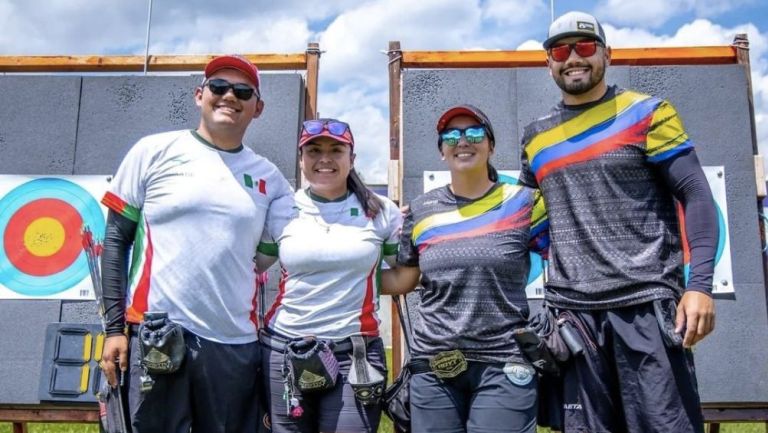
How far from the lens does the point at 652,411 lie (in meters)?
1.77

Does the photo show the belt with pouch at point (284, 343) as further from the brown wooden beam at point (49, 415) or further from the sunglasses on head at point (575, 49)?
the brown wooden beam at point (49, 415)

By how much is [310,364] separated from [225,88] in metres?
0.99

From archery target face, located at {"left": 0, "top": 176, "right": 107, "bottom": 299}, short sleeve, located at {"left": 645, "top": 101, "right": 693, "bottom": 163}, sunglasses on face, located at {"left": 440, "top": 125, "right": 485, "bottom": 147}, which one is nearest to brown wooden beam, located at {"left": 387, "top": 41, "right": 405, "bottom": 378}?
sunglasses on face, located at {"left": 440, "top": 125, "right": 485, "bottom": 147}

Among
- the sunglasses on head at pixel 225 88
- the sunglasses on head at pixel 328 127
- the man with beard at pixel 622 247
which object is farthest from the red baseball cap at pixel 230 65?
the man with beard at pixel 622 247

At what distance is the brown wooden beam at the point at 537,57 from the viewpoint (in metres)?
3.69

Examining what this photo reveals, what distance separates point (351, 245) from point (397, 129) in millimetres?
1694

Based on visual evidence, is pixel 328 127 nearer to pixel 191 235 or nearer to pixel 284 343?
pixel 191 235

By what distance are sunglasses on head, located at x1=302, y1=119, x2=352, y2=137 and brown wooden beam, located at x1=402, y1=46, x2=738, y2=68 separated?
63.7 inches

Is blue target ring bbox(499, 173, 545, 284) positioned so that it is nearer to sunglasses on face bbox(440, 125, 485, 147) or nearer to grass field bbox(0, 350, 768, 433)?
grass field bbox(0, 350, 768, 433)

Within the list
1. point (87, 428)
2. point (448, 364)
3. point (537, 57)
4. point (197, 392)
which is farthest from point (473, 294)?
point (87, 428)

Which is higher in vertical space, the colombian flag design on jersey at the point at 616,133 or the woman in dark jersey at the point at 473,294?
the colombian flag design on jersey at the point at 616,133

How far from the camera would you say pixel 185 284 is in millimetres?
1982

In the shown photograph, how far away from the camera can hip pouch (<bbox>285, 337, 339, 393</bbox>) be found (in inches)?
77.3

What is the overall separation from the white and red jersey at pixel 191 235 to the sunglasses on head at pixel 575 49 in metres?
1.13
